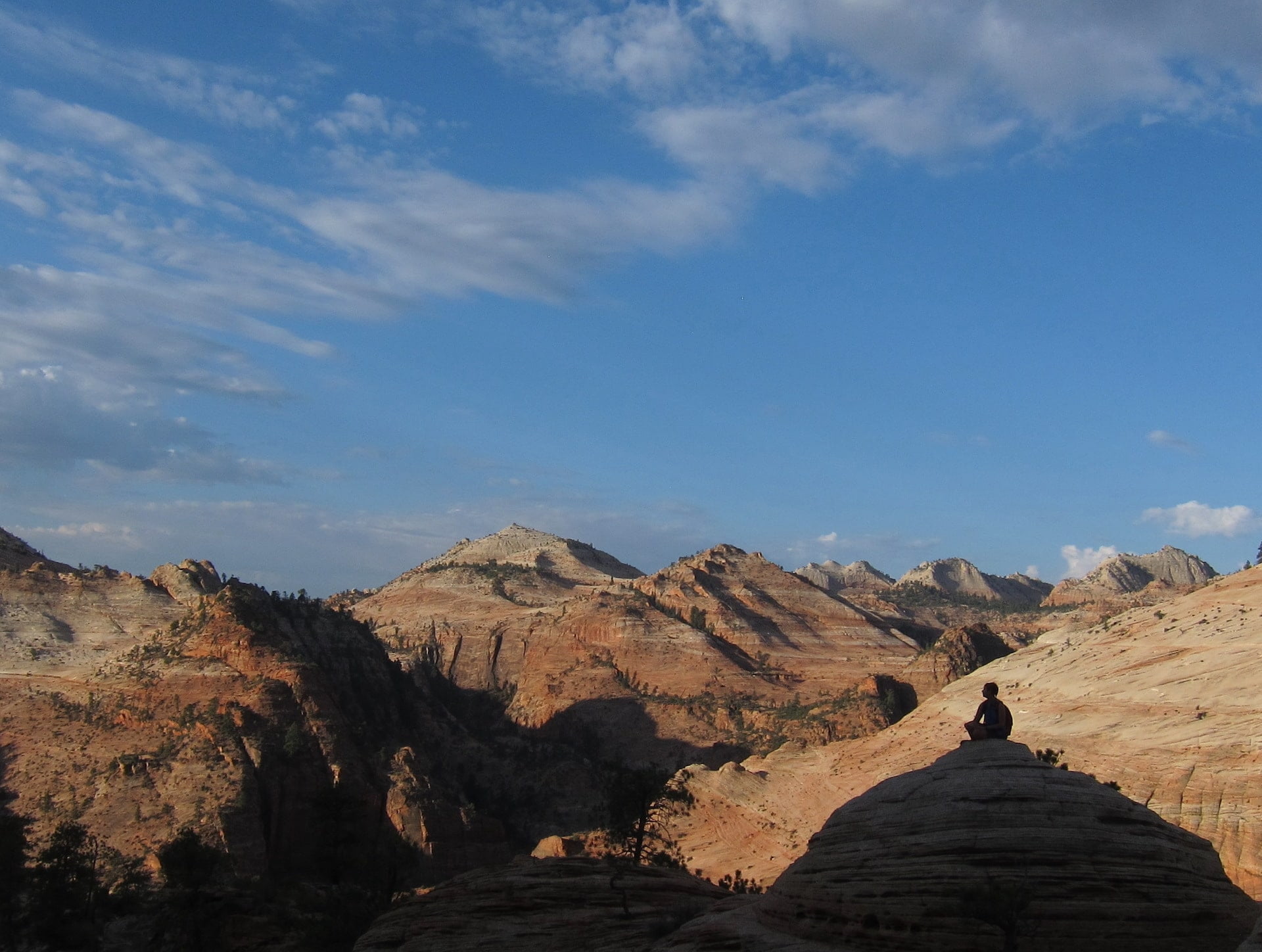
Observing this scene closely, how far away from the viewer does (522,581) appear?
142 metres

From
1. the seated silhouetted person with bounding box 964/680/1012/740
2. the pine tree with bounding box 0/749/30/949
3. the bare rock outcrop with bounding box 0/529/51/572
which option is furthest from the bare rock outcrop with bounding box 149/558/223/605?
the seated silhouetted person with bounding box 964/680/1012/740

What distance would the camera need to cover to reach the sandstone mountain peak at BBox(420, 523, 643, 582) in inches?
6083

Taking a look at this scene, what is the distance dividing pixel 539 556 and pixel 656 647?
47.7 meters

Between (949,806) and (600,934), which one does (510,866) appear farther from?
(949,806)

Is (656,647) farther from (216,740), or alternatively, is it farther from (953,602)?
(953,602)

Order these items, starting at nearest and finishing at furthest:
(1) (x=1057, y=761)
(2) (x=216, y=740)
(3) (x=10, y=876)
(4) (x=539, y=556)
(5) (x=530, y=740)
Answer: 1. (3) (x=10, y=876)
2. (1) (x=1057, y=761)
3. (2) (x=216, y=740)
4. (5) (x=530, y=740)
5. (4) (x=539, y=556)

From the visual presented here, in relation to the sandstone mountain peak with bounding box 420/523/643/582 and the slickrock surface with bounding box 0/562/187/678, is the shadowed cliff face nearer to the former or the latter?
the slickrock surface with bounding box 0/562/187/678

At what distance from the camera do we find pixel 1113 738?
50.6 meters

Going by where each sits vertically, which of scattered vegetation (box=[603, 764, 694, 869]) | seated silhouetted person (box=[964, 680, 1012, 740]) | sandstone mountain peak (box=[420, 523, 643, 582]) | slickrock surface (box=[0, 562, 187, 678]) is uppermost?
sandstone mountain peak (box=[420, 523, 643, 582])

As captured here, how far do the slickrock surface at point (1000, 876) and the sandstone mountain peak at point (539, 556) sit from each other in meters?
126

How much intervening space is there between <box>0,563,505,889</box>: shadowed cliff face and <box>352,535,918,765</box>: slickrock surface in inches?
1068

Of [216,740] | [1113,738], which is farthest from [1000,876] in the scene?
[216,740]

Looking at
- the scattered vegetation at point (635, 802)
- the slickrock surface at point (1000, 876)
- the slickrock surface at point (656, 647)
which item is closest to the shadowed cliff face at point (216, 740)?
the scattered vegetation at point (635, 802)

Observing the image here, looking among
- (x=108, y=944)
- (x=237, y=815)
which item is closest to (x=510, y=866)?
(x=108, y=944)
